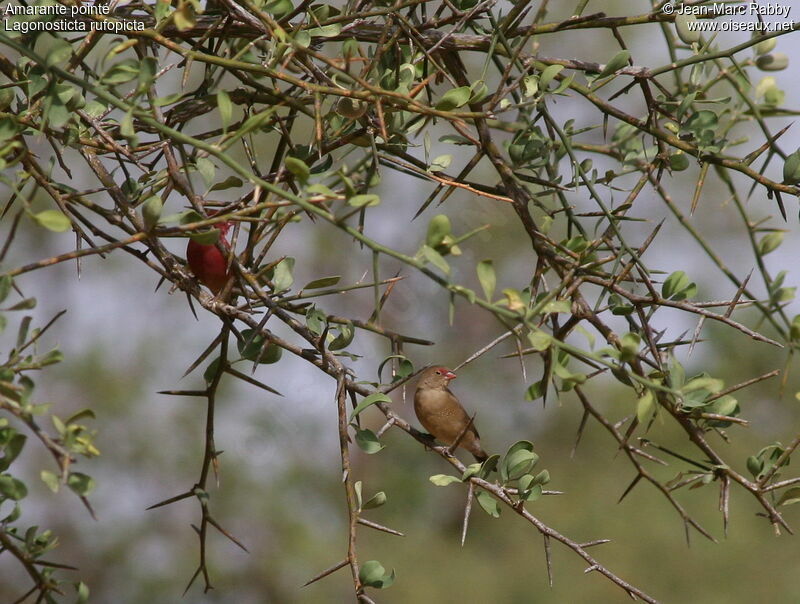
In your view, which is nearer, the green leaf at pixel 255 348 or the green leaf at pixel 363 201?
the green leaf at pixel 363 201

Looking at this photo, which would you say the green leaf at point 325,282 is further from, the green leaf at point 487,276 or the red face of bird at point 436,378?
the red face of bird at point 436,378

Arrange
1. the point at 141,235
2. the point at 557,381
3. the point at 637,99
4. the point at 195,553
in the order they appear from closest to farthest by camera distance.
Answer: the point at 141,235 → the point at 557,381 → the point at 195,553 → the point at 637,99

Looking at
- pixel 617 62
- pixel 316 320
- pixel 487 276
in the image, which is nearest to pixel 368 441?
pixel 316 320

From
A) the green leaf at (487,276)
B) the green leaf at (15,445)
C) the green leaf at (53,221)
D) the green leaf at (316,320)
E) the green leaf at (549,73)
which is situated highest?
the green leaf at (549,73)

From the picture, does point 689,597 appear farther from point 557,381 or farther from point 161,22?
point 161,22

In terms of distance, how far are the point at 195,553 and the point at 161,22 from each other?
9.38m

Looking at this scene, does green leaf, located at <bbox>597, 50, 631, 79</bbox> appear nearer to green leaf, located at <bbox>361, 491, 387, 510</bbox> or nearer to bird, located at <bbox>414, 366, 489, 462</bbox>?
green leaf, located at <bbox>361, 491, 387, 510</bbox>

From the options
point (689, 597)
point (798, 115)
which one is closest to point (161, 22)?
point (798, 115)

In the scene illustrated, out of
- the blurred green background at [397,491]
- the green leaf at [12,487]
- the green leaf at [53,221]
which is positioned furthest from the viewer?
the blurred green background at [397,491]

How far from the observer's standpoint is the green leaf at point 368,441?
5.55ft

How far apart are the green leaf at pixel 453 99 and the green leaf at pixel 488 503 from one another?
0.68 meters

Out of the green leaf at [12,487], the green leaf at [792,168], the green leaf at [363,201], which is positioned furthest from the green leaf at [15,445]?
the green leaf at [792,168]

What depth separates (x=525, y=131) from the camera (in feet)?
5.89

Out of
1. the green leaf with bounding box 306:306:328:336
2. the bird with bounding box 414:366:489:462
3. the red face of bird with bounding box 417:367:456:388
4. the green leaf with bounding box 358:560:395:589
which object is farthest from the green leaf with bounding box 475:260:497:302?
the red face of bird with bounding box 417:367:456:388
